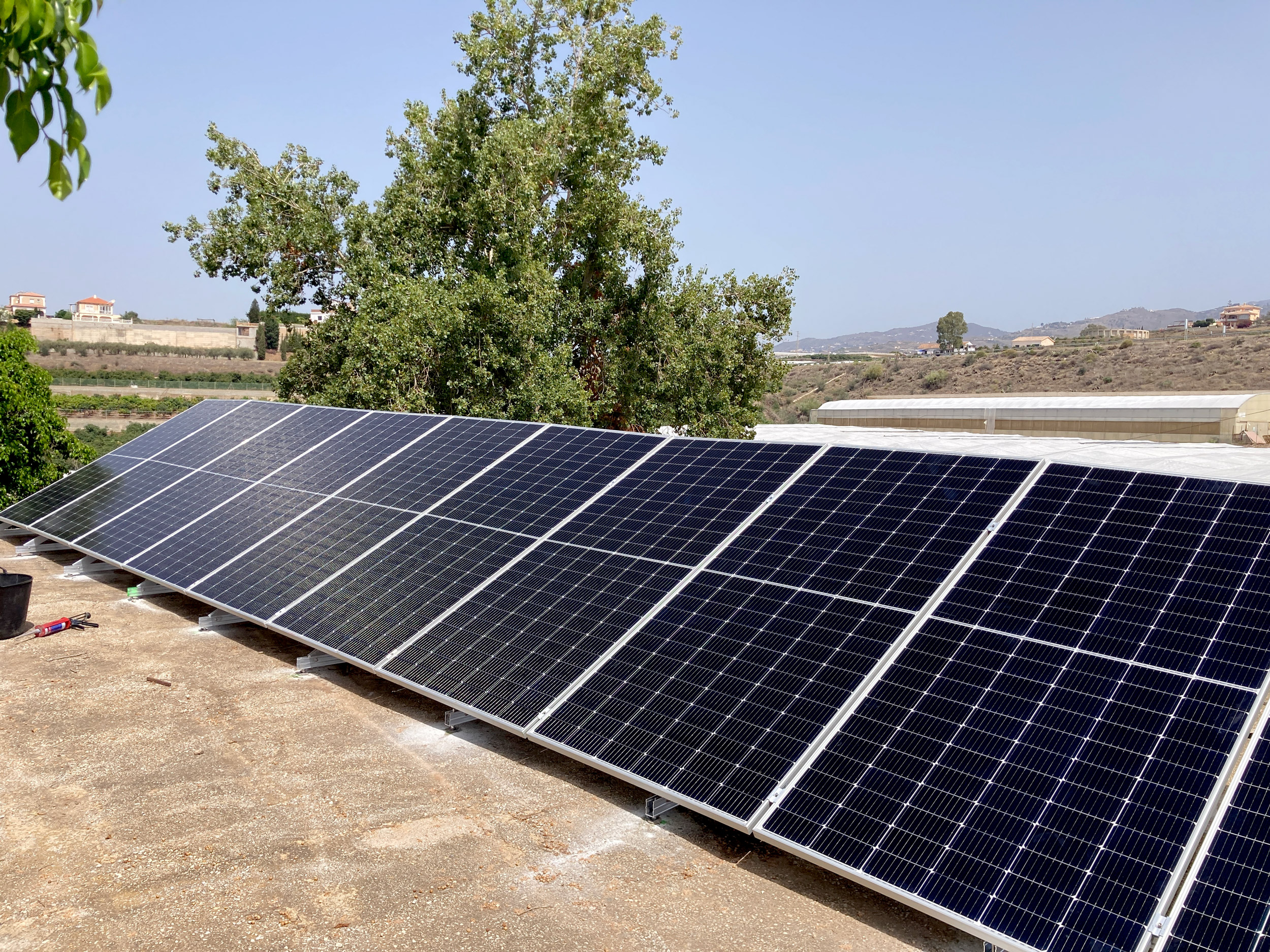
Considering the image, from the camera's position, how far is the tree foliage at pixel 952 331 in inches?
4414

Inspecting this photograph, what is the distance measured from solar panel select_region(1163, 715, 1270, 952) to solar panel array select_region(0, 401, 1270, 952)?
0.02 m

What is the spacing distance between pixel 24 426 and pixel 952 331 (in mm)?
106534

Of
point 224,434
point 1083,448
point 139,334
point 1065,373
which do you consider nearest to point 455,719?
point 224,434

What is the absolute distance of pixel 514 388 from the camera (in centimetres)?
2564

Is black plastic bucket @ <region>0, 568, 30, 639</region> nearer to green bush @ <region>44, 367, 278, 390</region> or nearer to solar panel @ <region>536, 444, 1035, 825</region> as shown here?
solar panel @ <region>536, 444, 1035, 825</region>

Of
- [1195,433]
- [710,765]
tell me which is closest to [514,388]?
[710,765]

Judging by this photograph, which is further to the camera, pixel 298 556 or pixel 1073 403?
pixel 1073 403

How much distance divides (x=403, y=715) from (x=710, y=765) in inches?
158

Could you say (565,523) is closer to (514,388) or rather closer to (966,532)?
(966,532)

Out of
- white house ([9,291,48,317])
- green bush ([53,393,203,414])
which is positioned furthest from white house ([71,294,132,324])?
green bush ([53,393,203,414])

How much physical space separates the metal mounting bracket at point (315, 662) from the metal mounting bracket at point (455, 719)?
2169 mm

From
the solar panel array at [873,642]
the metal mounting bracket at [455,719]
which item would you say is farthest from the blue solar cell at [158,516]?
the metal mounting bracket at [455,719]

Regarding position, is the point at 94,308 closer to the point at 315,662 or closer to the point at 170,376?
the point at 170,376

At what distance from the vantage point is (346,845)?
739cm
